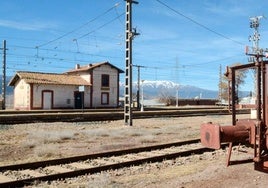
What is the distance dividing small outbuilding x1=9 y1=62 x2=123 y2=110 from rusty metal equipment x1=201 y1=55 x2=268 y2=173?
3191cm

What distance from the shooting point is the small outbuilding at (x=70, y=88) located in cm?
4323

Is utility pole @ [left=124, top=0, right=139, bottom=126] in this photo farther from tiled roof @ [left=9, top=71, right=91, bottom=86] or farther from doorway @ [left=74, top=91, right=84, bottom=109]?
doorway @ [left=74, top=91, right=84, bottom=109]

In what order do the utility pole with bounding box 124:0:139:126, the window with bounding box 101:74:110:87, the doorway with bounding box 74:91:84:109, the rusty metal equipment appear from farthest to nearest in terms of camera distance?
the window with bounding box 101:74:110:87, the doorway with bounding box 74:91:84:109, the utility pole with bounding box 124:0:139:126, the rusty metal equipment

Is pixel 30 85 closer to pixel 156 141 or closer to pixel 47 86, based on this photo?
pixel 47 86

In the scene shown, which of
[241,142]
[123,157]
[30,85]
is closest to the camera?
[241,142]

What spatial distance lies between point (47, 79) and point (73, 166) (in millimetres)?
35489

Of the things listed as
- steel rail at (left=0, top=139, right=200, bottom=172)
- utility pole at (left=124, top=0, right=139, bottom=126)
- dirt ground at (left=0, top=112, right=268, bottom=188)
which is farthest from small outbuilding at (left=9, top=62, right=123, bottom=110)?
steel rail at (left=0, top=139, right=200, bottom=172)

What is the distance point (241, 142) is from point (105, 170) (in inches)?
146

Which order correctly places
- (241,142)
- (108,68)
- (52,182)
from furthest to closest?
(108,68) → (52,182) → (241,142)

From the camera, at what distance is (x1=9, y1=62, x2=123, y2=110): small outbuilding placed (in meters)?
43.2

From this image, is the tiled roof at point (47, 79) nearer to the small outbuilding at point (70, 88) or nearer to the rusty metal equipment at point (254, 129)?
the small outbuilding at point (70, 88)

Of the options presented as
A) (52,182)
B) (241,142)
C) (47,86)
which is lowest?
(52,182)

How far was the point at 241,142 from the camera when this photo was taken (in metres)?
7.56

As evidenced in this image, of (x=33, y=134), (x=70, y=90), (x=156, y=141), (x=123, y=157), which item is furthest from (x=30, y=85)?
(x=123, y=157)
